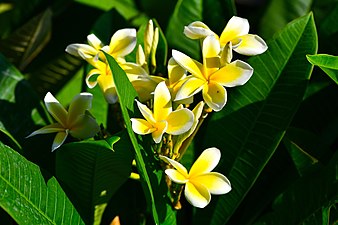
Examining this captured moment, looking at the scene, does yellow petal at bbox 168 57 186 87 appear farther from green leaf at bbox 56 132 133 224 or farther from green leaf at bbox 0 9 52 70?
green leaf at bbox 0 9 52 70

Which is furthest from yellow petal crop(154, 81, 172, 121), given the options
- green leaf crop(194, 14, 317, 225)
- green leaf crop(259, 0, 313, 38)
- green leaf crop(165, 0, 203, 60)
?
green leaf crop(259, 0, 313, 38)

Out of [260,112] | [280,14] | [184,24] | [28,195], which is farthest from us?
[280,14]

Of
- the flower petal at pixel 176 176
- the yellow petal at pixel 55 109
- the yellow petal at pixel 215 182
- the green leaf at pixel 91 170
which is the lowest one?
the green leaf at pixel 91 170

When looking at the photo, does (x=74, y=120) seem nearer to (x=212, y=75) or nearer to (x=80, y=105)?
(x=80, y=105)

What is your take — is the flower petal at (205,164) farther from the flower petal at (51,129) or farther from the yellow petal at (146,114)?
the flower petal at (51,129)

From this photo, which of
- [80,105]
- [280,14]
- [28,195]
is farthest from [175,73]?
[280,14]

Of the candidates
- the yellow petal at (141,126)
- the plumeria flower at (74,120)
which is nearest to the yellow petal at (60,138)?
the plumeria flower at (74,120)
